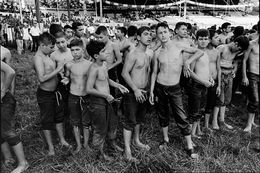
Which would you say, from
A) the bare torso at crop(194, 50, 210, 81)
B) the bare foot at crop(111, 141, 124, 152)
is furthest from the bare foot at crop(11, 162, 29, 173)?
the bare torso at crop(194, 50, 210, 81)

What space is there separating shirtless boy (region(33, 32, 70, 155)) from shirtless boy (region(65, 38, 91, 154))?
20cm

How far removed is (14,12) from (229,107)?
53.3 feet

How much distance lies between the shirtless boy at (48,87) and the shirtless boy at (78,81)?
0.20m

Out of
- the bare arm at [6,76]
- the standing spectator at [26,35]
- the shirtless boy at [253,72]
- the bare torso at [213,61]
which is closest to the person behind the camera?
the shirtless boy at [253,72]

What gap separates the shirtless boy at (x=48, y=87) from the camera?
3.54 meters

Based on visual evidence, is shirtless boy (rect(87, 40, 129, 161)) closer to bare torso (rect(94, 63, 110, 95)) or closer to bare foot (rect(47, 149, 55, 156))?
bare torso (rect(94, 63, 110, 95))

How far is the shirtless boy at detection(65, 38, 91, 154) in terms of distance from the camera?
354cm


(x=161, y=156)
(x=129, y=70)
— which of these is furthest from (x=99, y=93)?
(x=161, y=156)

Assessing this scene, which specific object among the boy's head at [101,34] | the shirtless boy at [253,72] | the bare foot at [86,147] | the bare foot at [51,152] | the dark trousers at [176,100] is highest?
the boy's head at [101,34]

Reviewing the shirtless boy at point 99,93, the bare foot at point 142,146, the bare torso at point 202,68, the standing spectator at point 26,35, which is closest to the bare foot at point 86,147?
the shirtless boy at point 99,93

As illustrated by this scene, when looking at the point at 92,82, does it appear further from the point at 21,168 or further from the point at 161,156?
the point at 21,168

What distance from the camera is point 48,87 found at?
3.73m

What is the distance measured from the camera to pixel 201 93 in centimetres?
398

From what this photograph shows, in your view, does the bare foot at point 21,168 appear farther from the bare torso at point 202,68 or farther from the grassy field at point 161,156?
the bare torso at point 202,68
